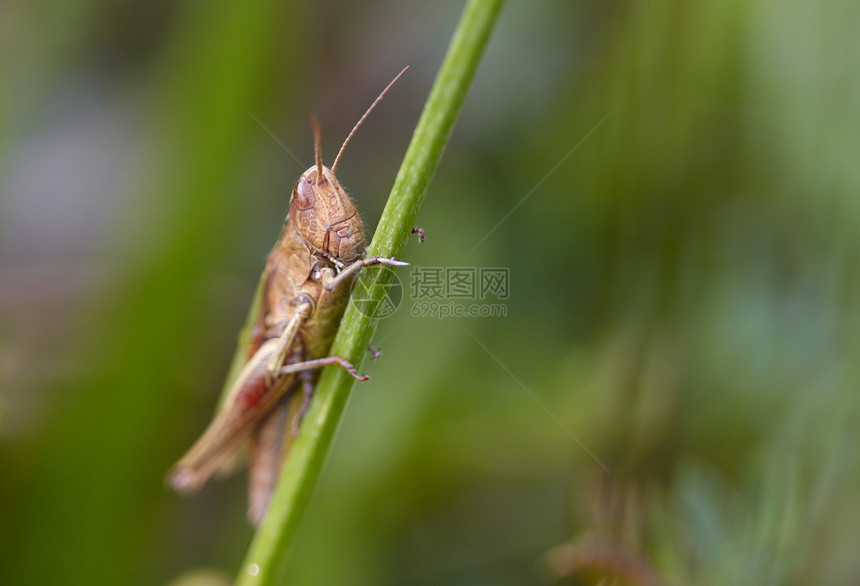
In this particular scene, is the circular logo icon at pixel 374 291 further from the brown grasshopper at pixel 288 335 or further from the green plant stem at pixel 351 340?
the brown grasshopper at pixel 288 335

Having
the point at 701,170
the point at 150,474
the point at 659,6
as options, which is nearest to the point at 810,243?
the point at 701,170

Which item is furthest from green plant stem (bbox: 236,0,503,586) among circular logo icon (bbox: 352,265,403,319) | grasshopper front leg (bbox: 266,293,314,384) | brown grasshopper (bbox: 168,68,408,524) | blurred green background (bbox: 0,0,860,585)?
grasshopper front leg (bbox: 266,293,314,384)

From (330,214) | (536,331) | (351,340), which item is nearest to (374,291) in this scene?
(351,340)

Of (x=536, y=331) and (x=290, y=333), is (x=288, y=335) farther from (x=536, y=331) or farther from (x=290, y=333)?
(x=536, y=331)

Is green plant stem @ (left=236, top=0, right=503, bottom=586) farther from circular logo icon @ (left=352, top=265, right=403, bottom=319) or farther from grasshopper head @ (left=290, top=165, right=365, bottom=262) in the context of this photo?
grasshopper head @ (left=290, top=165, right=365, bottom=262)

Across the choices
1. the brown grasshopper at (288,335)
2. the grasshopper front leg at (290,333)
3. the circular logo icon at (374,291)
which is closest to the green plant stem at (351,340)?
the circular logo icon at (374,291)

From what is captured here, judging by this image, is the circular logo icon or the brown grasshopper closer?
the circular logo icon
